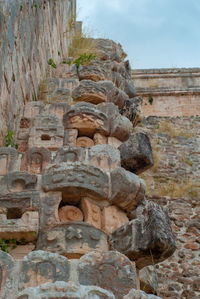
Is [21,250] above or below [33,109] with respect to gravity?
below

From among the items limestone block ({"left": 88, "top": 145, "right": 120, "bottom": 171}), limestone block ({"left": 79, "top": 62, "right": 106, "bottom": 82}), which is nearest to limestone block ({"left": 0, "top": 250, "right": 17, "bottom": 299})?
limestone block ({"left": 88, "top": 145, "right": 120, "bottom": 171})

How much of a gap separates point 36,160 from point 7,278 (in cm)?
166

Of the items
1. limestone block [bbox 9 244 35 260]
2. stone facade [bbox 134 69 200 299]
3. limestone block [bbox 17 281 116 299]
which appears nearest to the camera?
limestone block [bbox 17 281 116 299]

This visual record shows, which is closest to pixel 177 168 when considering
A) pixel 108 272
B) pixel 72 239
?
pixel 72 239

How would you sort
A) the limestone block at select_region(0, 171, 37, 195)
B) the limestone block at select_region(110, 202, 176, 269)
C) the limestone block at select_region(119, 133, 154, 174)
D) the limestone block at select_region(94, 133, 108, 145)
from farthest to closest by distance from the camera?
the limestone block at select_region(94, 133, 108, 145), the limestone block at select_region(119, 133, 154, 174), the limestone block at select_region(0, 171, 37, 195), the limestone block at select_region(110, 202, 176, 269)

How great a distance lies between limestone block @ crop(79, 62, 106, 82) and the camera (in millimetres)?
7473

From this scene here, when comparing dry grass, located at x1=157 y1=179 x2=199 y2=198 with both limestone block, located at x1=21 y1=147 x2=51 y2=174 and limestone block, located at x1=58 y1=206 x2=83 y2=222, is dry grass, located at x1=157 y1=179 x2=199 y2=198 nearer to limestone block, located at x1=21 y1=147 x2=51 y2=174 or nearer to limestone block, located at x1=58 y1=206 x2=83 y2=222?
limestone block, located at x1=21 y1=147 x2=51 y2=174

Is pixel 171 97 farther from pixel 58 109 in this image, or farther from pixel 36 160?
pixel 36 160

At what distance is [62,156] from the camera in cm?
476

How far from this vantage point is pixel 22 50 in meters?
6.16

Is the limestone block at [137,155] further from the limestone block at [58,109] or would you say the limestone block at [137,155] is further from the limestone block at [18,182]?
the limestone block at [58,109]

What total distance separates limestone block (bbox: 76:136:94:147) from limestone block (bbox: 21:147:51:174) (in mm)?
773

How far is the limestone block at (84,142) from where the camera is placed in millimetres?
5531

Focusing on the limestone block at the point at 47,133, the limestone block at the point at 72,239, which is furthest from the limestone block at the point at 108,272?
the limestone block at the point at 47,133
